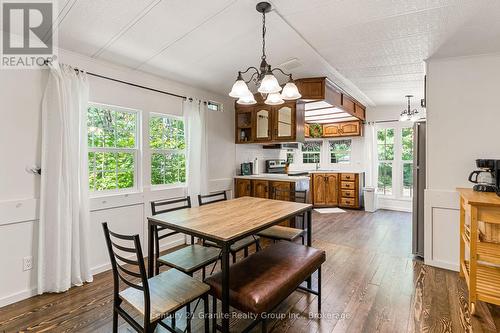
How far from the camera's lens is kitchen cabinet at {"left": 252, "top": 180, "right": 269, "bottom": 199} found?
4160mm

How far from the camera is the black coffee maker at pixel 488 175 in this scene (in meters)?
2.38

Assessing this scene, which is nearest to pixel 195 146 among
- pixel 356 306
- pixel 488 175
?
pixel 356 306

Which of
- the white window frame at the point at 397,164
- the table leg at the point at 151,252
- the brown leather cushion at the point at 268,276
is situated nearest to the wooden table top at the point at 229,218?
the table leg at the point at 151,252

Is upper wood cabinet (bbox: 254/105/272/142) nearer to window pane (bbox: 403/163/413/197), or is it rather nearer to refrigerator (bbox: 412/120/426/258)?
refrigerator (bbox: 412/120/426/258)

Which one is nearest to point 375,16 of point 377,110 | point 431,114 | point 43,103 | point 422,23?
point 422,23

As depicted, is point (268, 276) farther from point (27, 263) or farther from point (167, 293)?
point (27, 263)

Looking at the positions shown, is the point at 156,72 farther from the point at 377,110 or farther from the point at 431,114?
the point at 377,110

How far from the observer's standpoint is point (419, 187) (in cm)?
327

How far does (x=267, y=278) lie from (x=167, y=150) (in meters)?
2.53

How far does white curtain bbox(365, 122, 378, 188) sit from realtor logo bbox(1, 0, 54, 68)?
597cm

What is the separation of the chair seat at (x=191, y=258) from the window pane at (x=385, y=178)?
5209mm

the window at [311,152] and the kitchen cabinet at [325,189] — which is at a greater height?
the window at [311,152]

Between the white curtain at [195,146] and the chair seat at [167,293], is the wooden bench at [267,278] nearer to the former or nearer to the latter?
the chair seat at [167,293]

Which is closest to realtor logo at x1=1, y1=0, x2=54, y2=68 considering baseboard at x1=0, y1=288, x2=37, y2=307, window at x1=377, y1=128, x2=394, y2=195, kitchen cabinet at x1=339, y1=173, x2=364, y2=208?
baseboard at x1=0, y1=288, x2=37, y2=307
